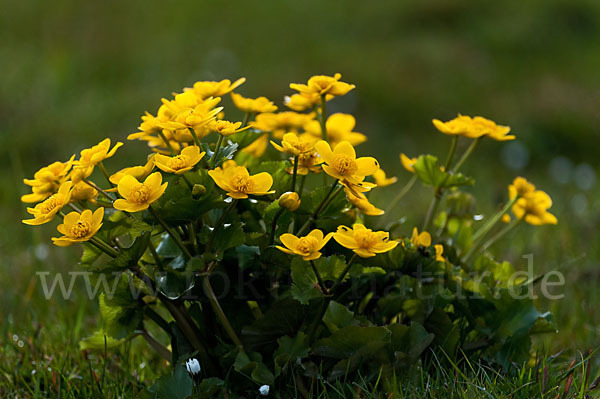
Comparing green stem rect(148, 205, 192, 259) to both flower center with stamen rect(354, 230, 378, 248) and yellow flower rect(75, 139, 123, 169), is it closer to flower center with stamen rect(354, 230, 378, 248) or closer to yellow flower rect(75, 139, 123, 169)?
yellow flower rect(75, 139, 123, 169)

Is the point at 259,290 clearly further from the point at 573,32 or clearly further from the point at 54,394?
the point at 573,32

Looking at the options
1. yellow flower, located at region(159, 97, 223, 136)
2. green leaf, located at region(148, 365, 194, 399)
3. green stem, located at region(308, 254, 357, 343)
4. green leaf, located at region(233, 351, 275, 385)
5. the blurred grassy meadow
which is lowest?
the blurred grassy meadow

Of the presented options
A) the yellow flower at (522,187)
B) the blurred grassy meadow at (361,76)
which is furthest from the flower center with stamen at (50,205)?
the blurred grassy meadow at (361,76)

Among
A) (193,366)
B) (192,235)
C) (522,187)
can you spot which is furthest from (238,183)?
(522,187)

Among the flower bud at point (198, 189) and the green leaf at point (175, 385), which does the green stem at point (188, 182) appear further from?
the green leaf at point (175, 385)

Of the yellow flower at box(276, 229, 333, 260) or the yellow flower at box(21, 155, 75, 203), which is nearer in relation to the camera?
the yellow flower at box(276, 229, 333, 260)

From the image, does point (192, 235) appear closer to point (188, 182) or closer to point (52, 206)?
point (188, 182)

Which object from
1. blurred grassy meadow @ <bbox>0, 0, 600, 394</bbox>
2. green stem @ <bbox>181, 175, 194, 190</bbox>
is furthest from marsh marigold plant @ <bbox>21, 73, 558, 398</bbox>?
blurred grassy meadow @ <bbox>0, 0, 600, 394</bbox>

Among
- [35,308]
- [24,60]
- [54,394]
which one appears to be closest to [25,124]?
[24,60]
